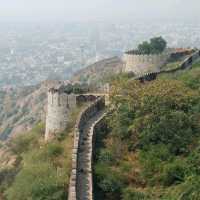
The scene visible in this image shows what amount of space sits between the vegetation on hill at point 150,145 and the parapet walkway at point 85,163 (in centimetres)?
27

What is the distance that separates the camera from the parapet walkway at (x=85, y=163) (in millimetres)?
14369

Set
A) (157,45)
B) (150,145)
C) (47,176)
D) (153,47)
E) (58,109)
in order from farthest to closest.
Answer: (157,45) < (153,47) < (58,109) < (150,145) < (47,176)

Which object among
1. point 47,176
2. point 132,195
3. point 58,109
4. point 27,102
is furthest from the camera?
point 27,102

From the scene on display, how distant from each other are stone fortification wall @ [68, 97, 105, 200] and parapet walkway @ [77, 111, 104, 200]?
0.09 meters

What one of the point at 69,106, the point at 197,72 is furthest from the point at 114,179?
the point at 197,72

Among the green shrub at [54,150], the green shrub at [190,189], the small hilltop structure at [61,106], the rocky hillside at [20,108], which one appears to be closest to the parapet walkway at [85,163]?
the green shrub at [54,150]

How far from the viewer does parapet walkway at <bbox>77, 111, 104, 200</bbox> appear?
1437 cm

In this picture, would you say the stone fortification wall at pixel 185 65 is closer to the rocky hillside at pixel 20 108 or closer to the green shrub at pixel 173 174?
the green shrub at pixel 173 174

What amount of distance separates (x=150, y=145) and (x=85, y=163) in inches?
92.4

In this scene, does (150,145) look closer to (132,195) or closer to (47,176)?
(132,195)

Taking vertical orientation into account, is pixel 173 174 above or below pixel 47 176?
above

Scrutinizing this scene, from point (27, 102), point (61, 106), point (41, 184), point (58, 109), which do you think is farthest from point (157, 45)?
point (27, 102)

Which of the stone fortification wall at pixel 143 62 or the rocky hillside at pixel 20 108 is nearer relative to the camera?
the stone fortification wall at pixel 143 62

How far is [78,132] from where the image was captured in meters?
19.5
